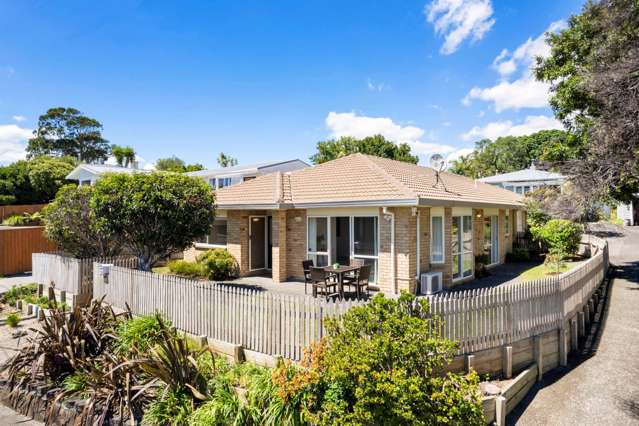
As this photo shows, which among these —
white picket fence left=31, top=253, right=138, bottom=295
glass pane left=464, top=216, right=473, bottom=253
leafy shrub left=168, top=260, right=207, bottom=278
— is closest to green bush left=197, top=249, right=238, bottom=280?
leafy shrub left=168, top=260, right=207, bottom=278

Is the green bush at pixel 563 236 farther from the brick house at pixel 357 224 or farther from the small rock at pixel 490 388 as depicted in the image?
the small rock at pixel 490 388

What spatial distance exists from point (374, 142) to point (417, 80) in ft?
95.0

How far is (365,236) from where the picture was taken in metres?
12.7

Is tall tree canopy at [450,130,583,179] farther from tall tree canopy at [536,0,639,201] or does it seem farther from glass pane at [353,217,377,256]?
glass pane at [353,217,377,256]

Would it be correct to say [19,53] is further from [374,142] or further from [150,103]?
[374,142]

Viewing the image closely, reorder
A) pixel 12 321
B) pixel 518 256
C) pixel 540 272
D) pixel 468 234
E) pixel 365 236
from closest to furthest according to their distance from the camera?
pixel 12 321 < pixel 365 236 < pixel 468 234 < pixel 540 272 < pixel 518 256

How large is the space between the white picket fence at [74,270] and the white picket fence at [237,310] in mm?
1852

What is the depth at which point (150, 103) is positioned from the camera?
22.7 metres

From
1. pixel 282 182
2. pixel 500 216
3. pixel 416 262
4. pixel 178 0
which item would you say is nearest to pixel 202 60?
pixel 178 0

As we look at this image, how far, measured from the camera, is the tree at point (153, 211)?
11.2 meters

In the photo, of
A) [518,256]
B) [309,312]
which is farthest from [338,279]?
[518,256]

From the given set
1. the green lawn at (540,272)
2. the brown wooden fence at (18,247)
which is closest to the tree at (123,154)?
the brown wooden fence at (18,247)

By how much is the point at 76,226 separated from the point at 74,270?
2.42 metres

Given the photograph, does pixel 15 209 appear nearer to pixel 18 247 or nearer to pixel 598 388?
pixel 18 247
